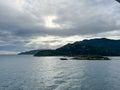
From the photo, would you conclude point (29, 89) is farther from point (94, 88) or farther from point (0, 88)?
point (94, 88)

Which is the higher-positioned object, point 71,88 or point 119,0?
point 119,0

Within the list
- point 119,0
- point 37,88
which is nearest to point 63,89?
point 37,88

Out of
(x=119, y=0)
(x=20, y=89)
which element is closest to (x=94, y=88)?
(x=20, y=89)

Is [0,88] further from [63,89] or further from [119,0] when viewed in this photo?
[119,0]

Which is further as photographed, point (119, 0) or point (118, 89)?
point (118, 89)

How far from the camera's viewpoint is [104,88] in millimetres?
78500

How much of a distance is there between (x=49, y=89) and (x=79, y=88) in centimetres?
1046

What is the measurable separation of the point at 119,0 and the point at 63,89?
49.4m

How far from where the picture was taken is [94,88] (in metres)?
77.8

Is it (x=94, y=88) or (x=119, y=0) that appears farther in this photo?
(x=94, y=88)

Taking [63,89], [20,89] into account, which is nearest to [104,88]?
[63,89]

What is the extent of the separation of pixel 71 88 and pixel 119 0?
51129 mm

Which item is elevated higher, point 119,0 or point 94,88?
point 119,0

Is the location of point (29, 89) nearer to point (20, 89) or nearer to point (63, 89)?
point (20, 89)
